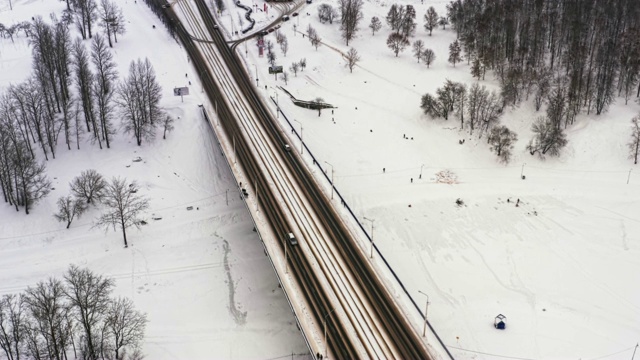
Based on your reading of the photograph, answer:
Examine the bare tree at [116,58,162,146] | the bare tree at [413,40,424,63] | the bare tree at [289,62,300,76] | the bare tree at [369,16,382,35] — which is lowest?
the bare tree at [116,58,162,146]

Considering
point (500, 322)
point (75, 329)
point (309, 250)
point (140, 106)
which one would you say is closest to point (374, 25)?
point (140, 106)

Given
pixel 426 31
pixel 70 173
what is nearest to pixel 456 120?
pixel 426 31

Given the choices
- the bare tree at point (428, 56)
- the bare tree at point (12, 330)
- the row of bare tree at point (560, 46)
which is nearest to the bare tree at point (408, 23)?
the row of bare tree at point (560, 46)

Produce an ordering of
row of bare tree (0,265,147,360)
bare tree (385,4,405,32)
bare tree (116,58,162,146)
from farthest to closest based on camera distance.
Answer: bare tree (385,4,405,32), bare tree (116,58,162,146), row of bare tree (0,265,147,360)

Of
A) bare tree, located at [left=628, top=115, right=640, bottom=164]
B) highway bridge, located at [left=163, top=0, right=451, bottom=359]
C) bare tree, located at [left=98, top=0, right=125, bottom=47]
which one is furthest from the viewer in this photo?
bare tree, located at [left=98, top=0, right=125, bottom=47]

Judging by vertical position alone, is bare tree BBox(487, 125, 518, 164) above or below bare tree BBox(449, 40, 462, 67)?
below

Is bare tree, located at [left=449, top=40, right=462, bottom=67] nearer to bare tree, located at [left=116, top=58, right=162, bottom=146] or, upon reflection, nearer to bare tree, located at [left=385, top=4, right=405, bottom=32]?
bare tree, located at [left=385, top=4, right=405, bottom=32]

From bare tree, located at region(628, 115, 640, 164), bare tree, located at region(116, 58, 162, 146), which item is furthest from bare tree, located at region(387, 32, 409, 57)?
bare tree, located at region(116, 58, 162, 146)

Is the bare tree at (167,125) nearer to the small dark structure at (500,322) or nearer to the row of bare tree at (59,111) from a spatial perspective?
the row of bare tree at (59,111)
